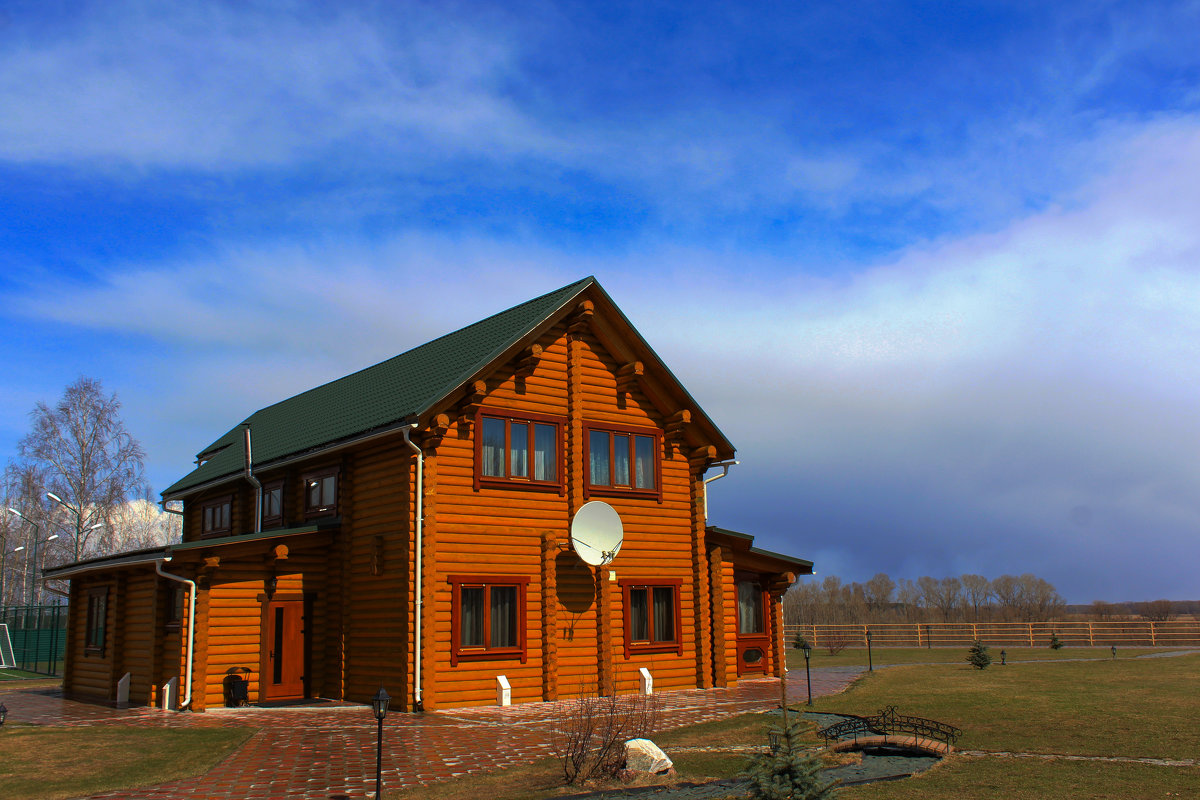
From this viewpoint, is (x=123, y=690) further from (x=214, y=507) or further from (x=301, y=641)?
(x=214, y=507)

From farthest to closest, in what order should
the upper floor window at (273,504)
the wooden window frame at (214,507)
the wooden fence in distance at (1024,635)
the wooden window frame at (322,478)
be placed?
1. the wooden fence in distance at (1024,635)
2. the wooden window frame at (214,507)
3. the upper floor window at (273,504)
4. the wooden window frame at (322,478)

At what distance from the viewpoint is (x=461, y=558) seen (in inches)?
726

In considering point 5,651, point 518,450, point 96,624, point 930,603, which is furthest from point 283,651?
point 930,603

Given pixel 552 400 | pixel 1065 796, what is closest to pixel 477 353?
pixel 552 400

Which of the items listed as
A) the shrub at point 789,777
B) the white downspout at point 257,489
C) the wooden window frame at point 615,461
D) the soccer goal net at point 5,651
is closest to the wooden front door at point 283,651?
the white downspout at point 257,489

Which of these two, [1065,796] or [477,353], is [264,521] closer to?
[477,353]

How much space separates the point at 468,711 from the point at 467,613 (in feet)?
6.30

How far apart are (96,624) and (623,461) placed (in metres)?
13.5

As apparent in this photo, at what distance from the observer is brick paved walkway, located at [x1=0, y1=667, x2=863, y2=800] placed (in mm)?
10812

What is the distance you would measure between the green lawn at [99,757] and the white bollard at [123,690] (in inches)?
148

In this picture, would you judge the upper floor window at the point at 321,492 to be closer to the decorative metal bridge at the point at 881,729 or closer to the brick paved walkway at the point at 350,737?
the brick paved walkway at the point at 350,737

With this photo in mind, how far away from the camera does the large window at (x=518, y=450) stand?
63.2ft

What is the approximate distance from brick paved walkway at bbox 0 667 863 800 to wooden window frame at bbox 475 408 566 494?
4536 millimetres

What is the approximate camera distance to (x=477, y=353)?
20.7m
